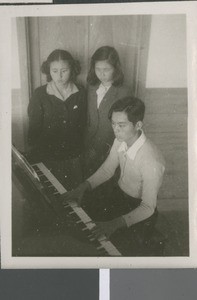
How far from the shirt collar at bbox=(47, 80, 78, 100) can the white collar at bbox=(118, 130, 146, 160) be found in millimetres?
120

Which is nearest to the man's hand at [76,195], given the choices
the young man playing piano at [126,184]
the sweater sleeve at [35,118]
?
the young man playing piano at [126,184]

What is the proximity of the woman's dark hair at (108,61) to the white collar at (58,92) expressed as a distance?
0.03 metres

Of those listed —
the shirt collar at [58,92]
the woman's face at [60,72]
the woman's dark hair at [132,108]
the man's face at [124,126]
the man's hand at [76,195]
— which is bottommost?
the man's hand at [76,195]

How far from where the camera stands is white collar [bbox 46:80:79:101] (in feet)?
2.68

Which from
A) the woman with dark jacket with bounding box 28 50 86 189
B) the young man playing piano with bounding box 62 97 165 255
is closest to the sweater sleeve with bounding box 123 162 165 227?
the young man playing piano with bounding box 62 97 165 255

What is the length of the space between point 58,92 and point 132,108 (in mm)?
124

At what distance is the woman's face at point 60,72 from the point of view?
81 cm

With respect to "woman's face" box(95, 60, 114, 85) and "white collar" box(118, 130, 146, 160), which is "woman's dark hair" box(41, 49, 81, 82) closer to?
"woman's face" box(95, 60, 114, 85)

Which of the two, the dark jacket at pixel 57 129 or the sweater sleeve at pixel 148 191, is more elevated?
the dark jacket at pixel 57 129

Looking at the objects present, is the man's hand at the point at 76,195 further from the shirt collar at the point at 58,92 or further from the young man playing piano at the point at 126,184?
the shirt collar at the point at 58,92

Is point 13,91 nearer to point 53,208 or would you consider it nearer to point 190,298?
point 53,208

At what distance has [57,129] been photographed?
82 cm

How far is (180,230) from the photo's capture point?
81cm

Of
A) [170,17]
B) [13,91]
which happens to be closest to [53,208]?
[13,91]
